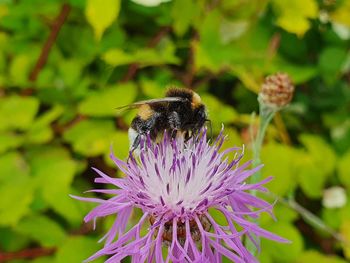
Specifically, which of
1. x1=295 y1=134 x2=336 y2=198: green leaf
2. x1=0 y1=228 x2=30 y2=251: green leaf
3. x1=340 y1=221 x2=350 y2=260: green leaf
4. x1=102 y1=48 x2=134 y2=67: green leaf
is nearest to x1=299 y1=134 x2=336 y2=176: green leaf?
x1=295 y1=134 x2=336 y2=198: green leaf

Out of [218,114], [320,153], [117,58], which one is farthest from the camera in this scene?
[320,153]

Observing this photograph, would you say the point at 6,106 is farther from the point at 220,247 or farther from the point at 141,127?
the point at 220,247

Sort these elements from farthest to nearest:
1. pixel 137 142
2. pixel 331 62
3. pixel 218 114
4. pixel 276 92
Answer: pixel 331 62 < pixel 218 114 < pixel 276 92 < pixel 137 142

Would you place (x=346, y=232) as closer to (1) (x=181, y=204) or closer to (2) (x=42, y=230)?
(2) (x=42, y=230)

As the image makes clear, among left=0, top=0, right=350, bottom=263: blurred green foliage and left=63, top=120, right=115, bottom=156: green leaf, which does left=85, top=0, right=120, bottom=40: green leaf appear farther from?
left=63, top=120, right=115, bottom=156: green leaf

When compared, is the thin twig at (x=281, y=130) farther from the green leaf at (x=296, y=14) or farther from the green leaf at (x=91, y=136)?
the green leaf at (x=91, y=136)

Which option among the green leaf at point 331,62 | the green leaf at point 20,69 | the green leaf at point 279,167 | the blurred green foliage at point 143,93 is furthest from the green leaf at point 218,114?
the green leaf at point 20,69

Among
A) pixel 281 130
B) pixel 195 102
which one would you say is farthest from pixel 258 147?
pixel 281 130
